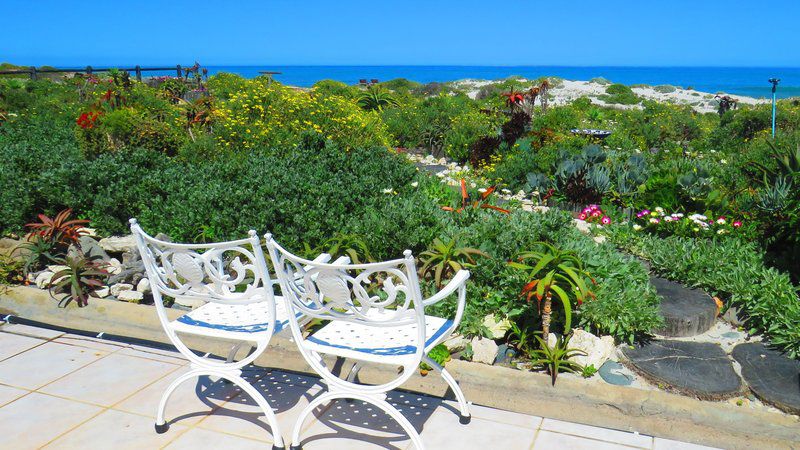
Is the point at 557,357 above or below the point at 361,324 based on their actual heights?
below

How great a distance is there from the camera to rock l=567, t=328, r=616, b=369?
398 cm

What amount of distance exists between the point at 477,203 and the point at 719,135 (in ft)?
37.6

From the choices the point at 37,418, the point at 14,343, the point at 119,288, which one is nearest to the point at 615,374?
the point at 37,418

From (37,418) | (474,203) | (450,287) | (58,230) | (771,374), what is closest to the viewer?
(450,287)

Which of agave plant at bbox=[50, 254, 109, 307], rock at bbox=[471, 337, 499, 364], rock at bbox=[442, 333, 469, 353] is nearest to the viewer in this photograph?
rock at bbox=[471, 337, 499, 364]

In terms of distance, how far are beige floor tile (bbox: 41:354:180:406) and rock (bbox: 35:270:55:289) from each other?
1.35 metres

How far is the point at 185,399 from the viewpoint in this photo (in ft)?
12.7

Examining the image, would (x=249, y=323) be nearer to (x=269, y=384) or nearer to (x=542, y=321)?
(x=269, y=384)

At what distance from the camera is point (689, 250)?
17.4ft

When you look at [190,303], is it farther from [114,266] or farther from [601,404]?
[601,404]

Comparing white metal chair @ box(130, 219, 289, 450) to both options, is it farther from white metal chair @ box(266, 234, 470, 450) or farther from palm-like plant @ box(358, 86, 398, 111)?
palm-like plant @ box(358, 86, 398, 111)

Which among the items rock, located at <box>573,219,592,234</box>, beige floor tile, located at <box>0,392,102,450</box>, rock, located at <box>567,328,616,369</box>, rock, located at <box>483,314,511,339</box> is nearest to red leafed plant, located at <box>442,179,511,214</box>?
rock, located at <box>573,219,592,234</box>

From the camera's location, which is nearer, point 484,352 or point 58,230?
point 484,352

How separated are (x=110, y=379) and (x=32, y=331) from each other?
50.3 inches
